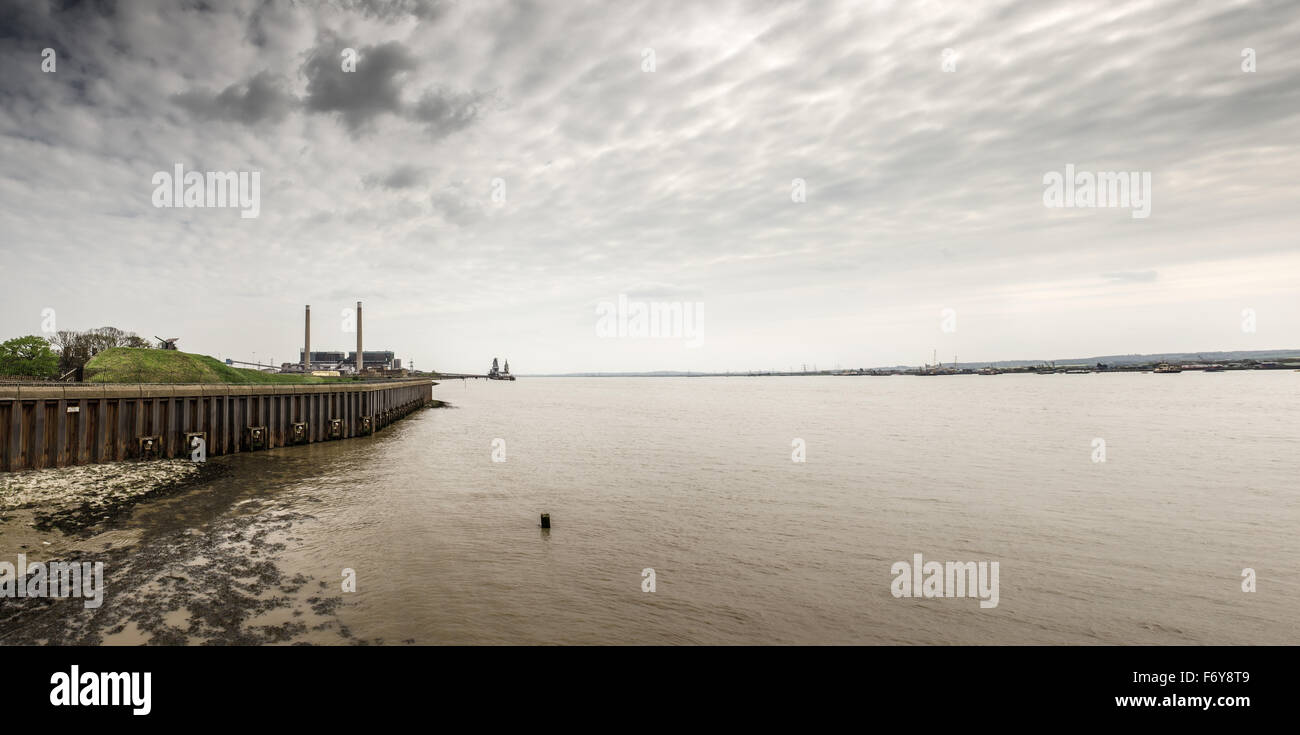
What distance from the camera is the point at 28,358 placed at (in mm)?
56000

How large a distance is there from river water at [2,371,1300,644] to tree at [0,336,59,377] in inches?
2151

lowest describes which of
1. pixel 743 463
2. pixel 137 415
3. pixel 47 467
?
pixel 743 463

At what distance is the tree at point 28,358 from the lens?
2119 inches

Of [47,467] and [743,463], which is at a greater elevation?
[47,467]

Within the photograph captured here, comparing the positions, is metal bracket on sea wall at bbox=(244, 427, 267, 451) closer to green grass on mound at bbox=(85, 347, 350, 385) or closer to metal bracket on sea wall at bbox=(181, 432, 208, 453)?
metal bracket on sea wall at bbox=(181, 432, 208, 453)

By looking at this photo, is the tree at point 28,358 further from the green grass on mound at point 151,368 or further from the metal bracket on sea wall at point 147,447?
the metal bracket on sea wall at point 147,447

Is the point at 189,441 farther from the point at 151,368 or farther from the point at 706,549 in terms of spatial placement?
the point at 706,549

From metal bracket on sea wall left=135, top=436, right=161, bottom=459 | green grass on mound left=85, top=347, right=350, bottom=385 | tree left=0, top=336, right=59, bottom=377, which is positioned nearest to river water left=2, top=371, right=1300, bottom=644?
metal bracket on sea wall left=135, top=436, right=161, bottom=459

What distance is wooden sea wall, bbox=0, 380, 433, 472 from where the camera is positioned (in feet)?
58.8
